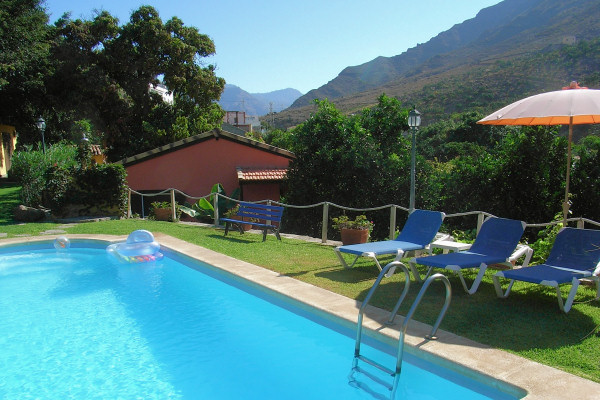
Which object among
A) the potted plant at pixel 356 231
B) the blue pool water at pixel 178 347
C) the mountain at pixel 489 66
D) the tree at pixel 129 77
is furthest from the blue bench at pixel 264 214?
the tree at pixel 129 77

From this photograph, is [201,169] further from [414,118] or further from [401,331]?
[401,331]

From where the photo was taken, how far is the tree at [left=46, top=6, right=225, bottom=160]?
26094 mm

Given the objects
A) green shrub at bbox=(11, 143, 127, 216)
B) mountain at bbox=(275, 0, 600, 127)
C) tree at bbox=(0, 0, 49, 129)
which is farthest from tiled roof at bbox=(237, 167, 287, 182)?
tree at bbox=(0, 0, 49, 129)

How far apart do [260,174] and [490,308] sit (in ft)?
49.3

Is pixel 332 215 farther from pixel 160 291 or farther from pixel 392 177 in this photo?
pixel 160 291

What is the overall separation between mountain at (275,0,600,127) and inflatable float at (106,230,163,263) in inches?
412

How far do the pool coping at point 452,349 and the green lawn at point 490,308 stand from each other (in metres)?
0.20

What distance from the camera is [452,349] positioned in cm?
452

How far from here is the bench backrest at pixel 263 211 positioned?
11203 millimetres

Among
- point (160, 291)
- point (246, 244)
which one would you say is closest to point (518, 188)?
point (246, 244)

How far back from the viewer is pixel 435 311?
19.0 ft

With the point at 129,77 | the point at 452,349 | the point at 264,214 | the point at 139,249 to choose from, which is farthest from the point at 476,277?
the point at 129,77

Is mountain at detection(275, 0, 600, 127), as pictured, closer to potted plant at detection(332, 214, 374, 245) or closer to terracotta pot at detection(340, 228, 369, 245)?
potted plant at detection(332, 214, 374, 245)

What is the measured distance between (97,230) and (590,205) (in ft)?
→ 45.0
